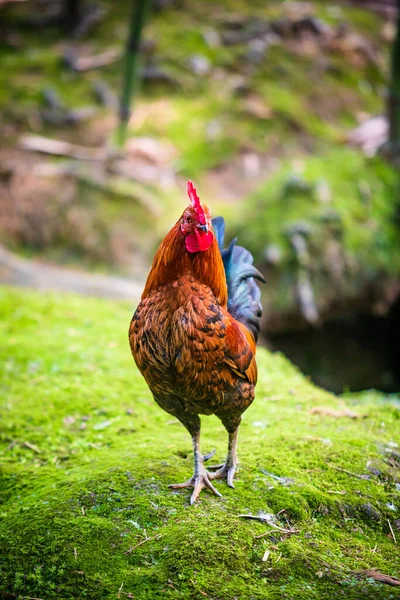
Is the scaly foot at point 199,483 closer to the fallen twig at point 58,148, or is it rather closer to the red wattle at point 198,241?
the red wattle at point 198,241

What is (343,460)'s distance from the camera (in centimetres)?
396

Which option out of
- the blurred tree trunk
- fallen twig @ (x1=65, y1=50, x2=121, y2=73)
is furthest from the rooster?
fallen twig @ (x1=65, y1=50, x2=121, y2=73)

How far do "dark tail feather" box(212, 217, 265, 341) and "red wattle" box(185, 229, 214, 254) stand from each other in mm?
627

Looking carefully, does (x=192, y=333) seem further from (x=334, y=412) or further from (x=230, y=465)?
(x=334, y=412)

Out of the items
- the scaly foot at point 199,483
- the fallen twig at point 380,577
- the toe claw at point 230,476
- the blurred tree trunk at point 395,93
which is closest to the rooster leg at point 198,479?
the scaly foot at point 199,483

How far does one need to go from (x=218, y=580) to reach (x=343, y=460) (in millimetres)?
1436

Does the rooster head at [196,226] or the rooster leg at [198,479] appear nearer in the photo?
the rooster head at [196,226]

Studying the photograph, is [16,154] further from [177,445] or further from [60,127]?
[177,445]

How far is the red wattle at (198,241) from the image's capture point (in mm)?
3127

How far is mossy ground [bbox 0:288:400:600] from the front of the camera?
115 inches

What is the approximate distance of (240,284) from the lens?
396 centimetres

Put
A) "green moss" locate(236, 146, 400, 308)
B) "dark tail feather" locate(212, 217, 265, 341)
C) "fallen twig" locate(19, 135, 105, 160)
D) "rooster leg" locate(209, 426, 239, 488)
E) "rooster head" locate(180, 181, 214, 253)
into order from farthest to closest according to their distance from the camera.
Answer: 1. "fallen twig" locate(19, 135, 105, 160)
2. "green moss" locate(236, 146, 400, 308)
3. "dark tail feather" locate(212, 217, 265, 341)
4. "rooster leg" locate(209, 426, 239, 488)
5. "rooster head" locate(180, 181, 214, 253)

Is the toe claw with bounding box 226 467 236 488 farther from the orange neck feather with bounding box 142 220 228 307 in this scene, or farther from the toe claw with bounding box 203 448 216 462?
the orange neck feather with bounding box 142 220 228 307

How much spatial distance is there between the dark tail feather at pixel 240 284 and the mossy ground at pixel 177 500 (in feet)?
3.27
